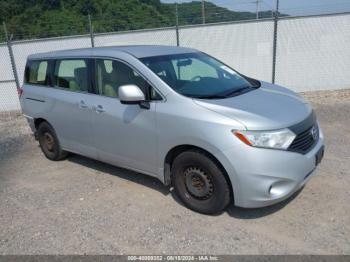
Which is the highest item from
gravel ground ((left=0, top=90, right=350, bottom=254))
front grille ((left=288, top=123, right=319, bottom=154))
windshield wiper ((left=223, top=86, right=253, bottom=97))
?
windshield wiper ((left=223, top=86, right=253, bottom=97))

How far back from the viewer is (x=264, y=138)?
320cm

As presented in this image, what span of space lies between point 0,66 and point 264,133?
32.9 feet

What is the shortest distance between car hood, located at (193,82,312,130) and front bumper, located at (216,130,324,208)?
0.86ft

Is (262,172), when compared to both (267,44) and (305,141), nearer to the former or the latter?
(305,141)

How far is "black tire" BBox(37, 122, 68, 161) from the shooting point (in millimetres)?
Answer: 5391

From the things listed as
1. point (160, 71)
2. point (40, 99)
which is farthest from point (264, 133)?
point (40, 99)

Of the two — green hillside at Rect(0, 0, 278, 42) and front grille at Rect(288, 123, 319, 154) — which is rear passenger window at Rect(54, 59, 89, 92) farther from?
green hillside at Rect(0, 0, 278, 42)

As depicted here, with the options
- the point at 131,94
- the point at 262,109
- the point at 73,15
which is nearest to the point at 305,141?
the point at 262,109

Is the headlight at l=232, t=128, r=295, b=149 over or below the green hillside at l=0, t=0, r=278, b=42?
below

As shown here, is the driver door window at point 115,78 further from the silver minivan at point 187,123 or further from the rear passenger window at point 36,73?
the rear passenger window at point 36,73

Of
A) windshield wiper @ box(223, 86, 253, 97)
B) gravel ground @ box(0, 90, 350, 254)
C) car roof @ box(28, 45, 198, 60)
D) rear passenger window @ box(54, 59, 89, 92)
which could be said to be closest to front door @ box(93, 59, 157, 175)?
car roof @ box(28, 45, 198, 60)

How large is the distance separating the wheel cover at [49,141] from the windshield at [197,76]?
2344 mm

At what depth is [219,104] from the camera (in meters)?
3.48

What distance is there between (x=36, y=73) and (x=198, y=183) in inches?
136
